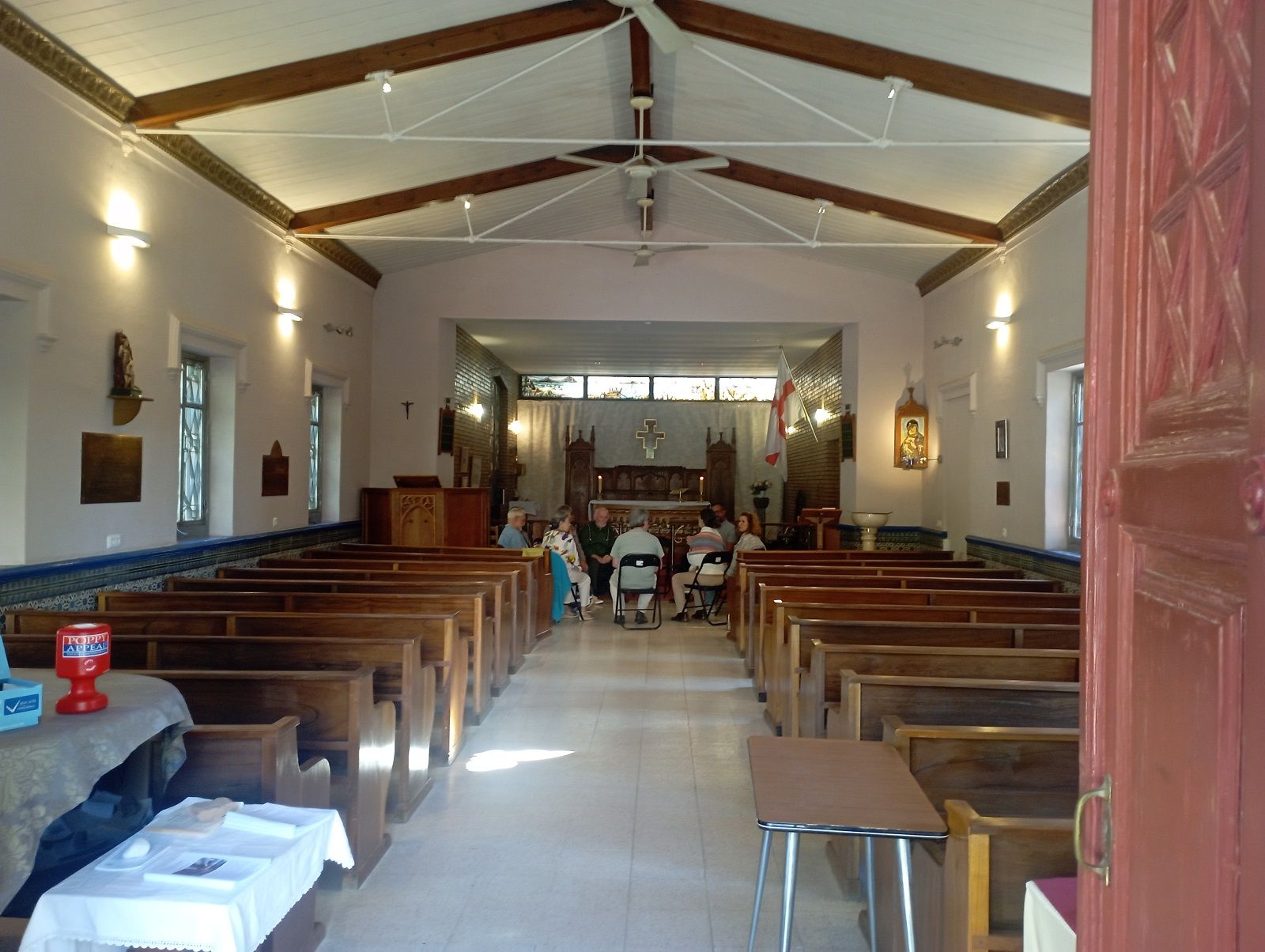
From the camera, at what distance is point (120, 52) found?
557cm

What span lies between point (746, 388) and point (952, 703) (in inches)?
605

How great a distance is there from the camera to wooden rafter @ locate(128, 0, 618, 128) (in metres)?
6.19

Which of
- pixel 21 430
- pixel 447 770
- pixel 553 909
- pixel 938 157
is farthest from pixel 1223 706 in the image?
pixel 938 157

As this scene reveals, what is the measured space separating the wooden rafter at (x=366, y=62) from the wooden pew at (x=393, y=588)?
2828mm

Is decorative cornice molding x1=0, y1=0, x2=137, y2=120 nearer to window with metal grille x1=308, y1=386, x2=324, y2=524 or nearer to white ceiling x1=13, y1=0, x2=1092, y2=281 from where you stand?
white ceiling x1=13, y1=0, x2=1092, y2=281

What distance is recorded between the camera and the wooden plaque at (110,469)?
5.72m

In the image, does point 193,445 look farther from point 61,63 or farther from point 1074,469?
point 1074,469

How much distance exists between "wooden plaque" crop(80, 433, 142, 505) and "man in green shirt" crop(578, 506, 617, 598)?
487 cm

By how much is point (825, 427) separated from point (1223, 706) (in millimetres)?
13148

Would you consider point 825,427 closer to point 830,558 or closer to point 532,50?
point 830,558

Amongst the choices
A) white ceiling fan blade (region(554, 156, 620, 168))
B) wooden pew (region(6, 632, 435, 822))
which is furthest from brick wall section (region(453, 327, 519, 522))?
wooden pew (region(6, 632, 435, 822))

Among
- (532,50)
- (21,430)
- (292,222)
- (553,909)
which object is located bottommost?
(553,909)

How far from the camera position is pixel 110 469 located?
5.96 meters

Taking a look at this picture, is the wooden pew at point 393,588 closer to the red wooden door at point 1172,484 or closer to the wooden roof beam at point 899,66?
the wooden roof beam at point 899,66
